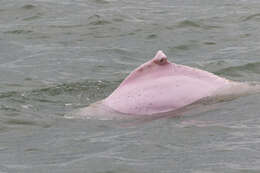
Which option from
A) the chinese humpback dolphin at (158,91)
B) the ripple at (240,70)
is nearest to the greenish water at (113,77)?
the ripple at (240,70)

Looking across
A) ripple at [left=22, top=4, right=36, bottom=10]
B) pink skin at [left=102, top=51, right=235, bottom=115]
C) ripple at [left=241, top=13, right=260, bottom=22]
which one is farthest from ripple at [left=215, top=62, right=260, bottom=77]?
ripple at [left=22, top=4, right=36, bottom=10]

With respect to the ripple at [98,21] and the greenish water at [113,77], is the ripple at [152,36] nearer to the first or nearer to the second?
the greenish water at [113,77]

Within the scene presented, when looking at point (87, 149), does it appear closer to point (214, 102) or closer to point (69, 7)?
point (214, 102)

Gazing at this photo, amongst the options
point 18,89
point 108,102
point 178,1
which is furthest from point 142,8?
point 108,102

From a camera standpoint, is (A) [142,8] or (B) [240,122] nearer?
(B) [240,122]

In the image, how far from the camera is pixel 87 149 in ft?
25.4

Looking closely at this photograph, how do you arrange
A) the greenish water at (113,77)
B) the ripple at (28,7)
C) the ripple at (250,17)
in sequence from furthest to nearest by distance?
the ripple at (28,7)
the ripple at (250,17)
the greenish water at (113,77)

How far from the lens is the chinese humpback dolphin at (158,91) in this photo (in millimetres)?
8953

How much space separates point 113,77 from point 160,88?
3.25m

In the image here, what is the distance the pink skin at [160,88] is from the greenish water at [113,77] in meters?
0.31

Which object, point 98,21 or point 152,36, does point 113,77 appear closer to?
point 152,36

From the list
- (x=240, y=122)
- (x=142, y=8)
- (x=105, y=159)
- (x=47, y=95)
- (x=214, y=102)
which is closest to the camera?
(x=105, y=159)

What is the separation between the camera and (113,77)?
1217 centimetres

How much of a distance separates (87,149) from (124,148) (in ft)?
1.26
